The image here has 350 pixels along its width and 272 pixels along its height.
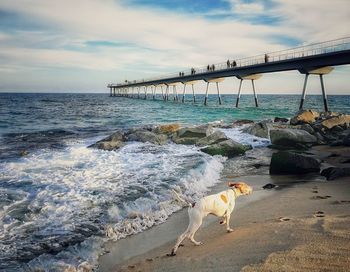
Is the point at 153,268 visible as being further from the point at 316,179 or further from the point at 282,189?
the point at 316,179

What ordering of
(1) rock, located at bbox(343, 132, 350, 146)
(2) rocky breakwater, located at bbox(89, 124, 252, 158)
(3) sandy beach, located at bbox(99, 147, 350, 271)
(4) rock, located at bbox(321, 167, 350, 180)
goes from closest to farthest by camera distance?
(3) sandy beach, located at bbox(99, 147, 350, 271) < (4) rock, located at bbox(321, 167, 350, 180) < (2) rocky breakwater, located at bbox(89, 124, 252, 158) < (1) rock, located at bbox(343, 132, 350, 146)

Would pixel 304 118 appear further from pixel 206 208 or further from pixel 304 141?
pixel 206 208

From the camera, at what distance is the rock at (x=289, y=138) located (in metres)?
18.5

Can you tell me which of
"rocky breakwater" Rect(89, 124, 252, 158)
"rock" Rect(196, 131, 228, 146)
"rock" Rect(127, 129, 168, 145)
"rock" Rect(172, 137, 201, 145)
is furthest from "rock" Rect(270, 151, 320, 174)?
"rock" Rect(127, 129, 168, 145)

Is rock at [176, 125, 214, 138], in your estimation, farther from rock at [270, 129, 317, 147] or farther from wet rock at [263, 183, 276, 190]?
wet rock at [263, 183, 276, 190]

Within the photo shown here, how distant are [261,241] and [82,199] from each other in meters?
5.43

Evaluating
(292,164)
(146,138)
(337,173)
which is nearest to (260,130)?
(146,138)

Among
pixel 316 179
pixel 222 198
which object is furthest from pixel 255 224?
pixel 316 179

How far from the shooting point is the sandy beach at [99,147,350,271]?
4.68 meters

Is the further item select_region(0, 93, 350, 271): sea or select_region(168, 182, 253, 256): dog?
select_region(0, 93, 350, 271): sea

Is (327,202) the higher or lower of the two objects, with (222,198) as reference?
lower

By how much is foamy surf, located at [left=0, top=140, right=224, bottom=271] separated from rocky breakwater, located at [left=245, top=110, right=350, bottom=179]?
260 cm

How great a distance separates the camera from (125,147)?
1852cm

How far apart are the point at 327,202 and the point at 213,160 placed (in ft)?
23.3
